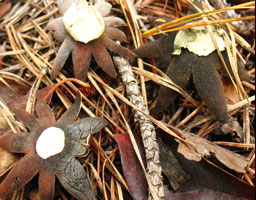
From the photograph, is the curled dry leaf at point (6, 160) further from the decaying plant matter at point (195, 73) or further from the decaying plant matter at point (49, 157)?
the decaying plant matter at point (195, 73)

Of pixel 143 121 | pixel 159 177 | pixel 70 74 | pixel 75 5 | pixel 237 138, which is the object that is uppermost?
pixel 75 5

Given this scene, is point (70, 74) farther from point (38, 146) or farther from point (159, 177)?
point (159, 177)

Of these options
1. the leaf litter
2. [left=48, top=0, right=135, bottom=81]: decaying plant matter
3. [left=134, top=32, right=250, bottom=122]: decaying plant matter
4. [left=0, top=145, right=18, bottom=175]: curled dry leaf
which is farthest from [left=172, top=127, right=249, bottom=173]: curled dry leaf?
[left=0, top=145, right=18, bottom=175]: curled dry leaf

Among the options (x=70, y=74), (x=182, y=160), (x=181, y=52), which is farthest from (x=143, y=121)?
(x=70, y=74)

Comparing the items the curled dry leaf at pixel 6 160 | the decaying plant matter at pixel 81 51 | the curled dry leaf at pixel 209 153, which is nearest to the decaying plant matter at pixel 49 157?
the curled dry leaf at pixel 6 160

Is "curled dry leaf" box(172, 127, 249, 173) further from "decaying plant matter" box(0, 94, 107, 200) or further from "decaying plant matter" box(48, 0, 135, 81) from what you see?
"decaying plant matter" box(48, 0, 135, 81)

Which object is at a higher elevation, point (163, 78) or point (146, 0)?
point (146, 0)
